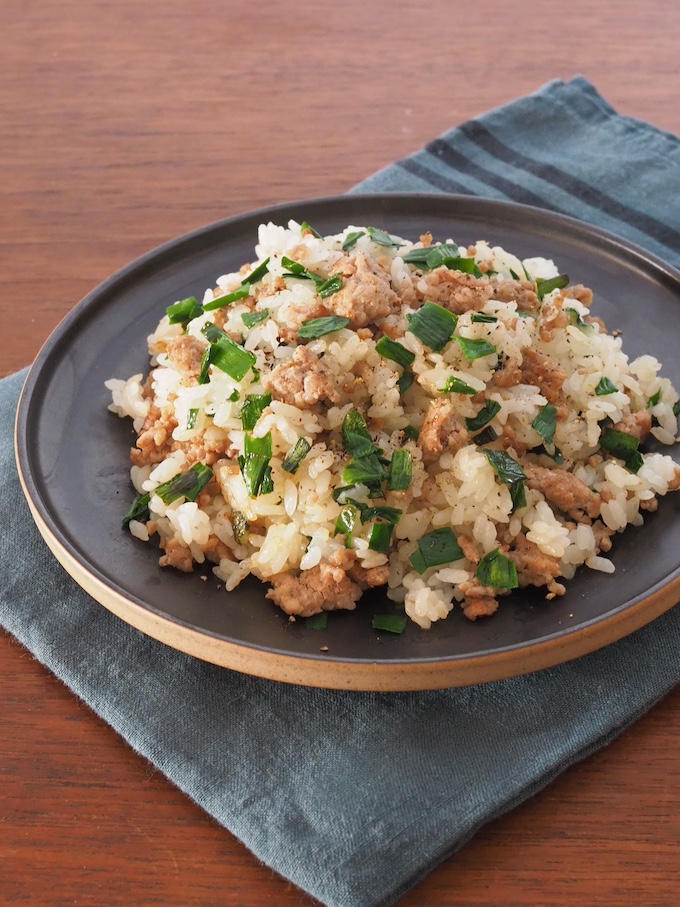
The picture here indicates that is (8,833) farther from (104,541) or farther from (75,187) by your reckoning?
(75,187)

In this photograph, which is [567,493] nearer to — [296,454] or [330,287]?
[296,454]

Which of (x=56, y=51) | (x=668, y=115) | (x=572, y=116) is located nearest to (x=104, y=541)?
(x=572, y=116)

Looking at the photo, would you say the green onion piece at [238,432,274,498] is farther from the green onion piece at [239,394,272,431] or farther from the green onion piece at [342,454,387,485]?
the green onion piece at [342,454,387,485]

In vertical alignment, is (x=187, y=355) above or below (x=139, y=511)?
above

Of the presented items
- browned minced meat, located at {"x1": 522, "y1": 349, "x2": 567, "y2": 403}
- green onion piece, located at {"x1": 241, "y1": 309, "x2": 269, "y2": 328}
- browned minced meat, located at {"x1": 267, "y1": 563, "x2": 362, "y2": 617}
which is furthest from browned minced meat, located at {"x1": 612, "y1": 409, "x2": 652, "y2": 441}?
green onion piece, located at {"x1": 241, "y1": 309, "x2": 269, "y2": 328}

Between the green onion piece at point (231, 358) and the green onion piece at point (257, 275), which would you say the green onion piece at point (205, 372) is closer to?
the green onion piece at point (231, 358)

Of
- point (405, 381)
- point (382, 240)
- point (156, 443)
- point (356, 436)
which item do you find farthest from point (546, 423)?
point (156, 443)
